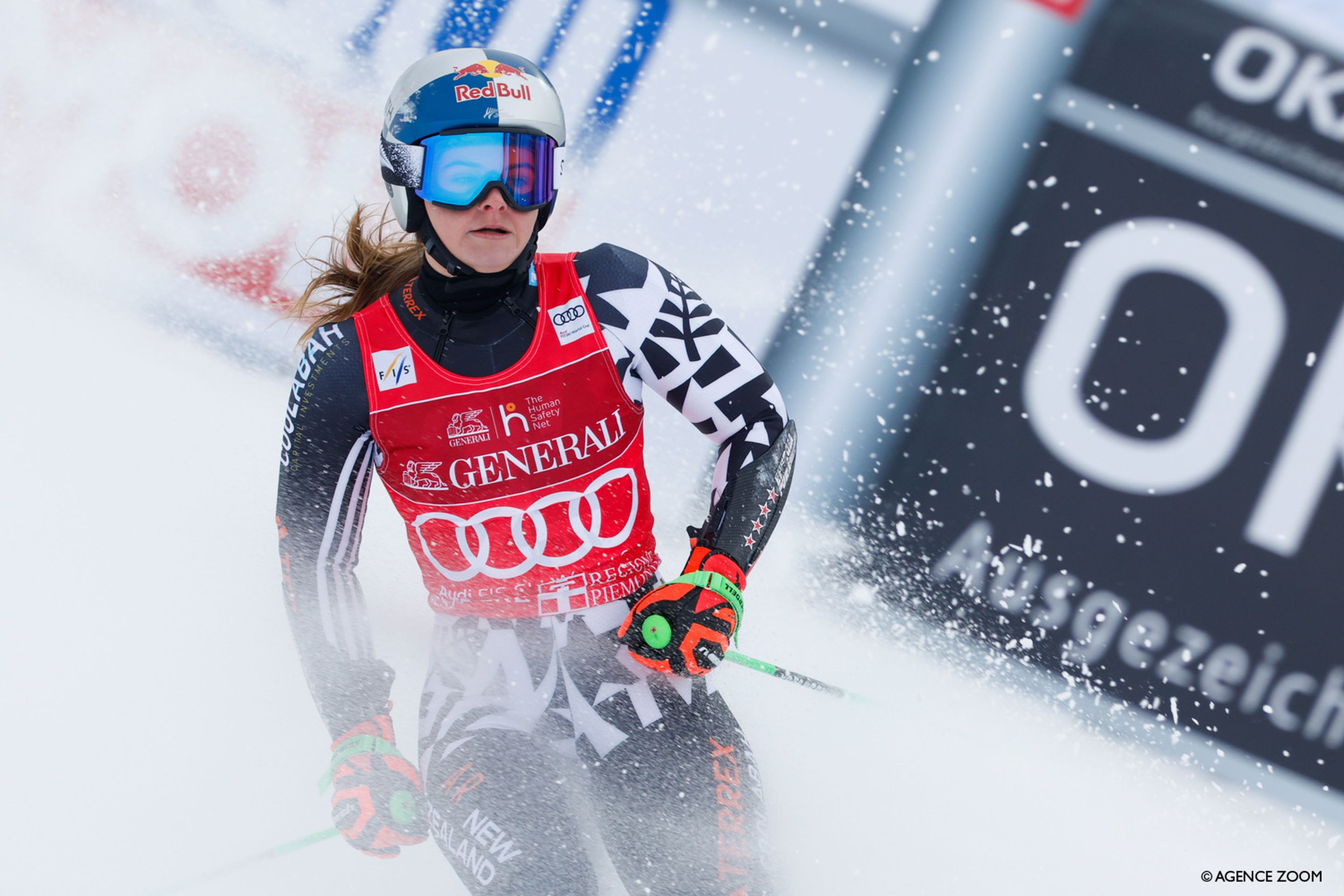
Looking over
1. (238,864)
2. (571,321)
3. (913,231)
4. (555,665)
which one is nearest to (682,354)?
(571,321)

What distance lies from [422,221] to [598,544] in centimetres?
76

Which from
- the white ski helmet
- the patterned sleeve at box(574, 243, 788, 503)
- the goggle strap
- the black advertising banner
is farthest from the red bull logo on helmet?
the black advertising banner

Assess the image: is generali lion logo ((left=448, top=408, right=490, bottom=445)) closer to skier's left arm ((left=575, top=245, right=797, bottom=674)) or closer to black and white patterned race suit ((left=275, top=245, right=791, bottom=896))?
black and white patterned race suit ((left=275, top=245, right=791, bottom=896))

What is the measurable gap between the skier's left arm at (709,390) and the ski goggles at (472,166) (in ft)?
0.79

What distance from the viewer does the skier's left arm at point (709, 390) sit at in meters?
2.05

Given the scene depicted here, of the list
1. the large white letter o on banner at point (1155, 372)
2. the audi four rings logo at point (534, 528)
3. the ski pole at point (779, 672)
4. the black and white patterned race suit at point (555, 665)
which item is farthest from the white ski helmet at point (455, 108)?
the large white letter o on banner at point (1155, 372)

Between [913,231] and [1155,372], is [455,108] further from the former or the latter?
[1155,372]

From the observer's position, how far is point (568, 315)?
2.05m

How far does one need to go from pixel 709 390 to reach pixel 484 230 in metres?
0.56

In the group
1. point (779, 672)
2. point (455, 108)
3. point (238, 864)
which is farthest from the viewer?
point (238, 864)

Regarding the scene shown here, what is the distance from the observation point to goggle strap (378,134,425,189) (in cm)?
194

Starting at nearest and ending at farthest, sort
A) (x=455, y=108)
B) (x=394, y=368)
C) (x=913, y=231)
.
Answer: (x=455, y=108)
(x=394, y=368)
(x=913, y=231)

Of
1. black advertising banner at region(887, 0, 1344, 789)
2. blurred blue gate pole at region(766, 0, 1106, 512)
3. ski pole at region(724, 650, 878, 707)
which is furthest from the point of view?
blurred blue gate pole at region(766, 0, 1106, 512)

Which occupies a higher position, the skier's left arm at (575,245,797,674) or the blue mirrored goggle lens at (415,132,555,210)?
the blue mirrored goggle lens at (415,132,555,210)
